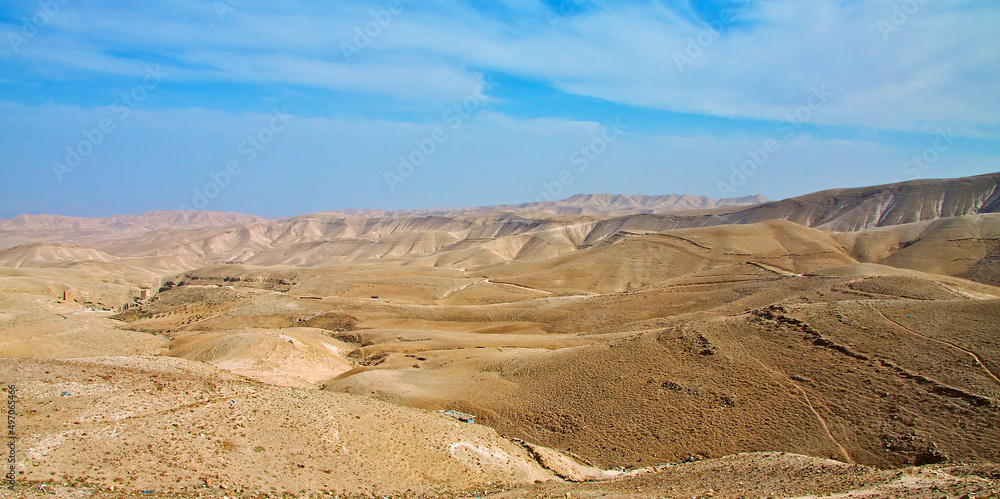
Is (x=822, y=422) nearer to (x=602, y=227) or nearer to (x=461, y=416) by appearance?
(x=461, y=416)

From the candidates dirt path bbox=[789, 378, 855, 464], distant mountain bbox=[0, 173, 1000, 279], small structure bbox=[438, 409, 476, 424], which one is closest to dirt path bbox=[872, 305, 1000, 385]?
dirt path bbox=[789, 378, 855, 464]

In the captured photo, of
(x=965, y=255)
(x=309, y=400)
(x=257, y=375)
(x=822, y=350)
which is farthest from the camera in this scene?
(x=965, y=255)

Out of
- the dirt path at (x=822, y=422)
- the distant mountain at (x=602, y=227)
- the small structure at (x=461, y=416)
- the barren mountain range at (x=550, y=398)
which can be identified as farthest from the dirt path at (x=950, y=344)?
the distant mountain at (x=602, y=227)

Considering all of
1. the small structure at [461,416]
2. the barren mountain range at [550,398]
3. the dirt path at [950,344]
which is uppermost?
the dirt path at [950,344]

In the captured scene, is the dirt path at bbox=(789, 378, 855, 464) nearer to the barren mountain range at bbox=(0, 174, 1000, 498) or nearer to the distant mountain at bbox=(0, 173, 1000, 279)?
the barren mountain range at bbox=(0, 174, 1000, 498)

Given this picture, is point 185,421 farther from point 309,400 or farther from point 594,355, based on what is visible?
point 594,355

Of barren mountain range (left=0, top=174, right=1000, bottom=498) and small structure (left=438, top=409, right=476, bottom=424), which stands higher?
barren mountain range (left=0, top=174, right=1000, bottom=498)

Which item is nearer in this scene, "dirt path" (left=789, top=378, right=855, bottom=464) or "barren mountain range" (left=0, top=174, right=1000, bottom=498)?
"barren mountain range" (left=0, top=174, right=1000, bottom=498)

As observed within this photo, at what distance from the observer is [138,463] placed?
41.1ft

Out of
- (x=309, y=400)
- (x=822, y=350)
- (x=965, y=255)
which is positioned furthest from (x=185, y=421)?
(x=965, y=255)

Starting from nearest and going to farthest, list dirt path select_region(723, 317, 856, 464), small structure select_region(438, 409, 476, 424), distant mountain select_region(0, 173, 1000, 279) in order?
dirt path select_region(723, 317, 856, 464) < small structure select_region(438, 409, 476, 424) < distant mountain select_region(0, 173, 1000, 279)

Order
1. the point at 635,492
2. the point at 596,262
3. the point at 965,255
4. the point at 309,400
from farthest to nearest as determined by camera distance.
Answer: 1. the point at 596,262
2. the point at 965,255
3. the point at 309,400
4. the point at 635,492

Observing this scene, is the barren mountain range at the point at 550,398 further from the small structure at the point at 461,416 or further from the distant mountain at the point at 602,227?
the distant mountain at the point at 602,227

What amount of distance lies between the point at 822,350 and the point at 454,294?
144ft
